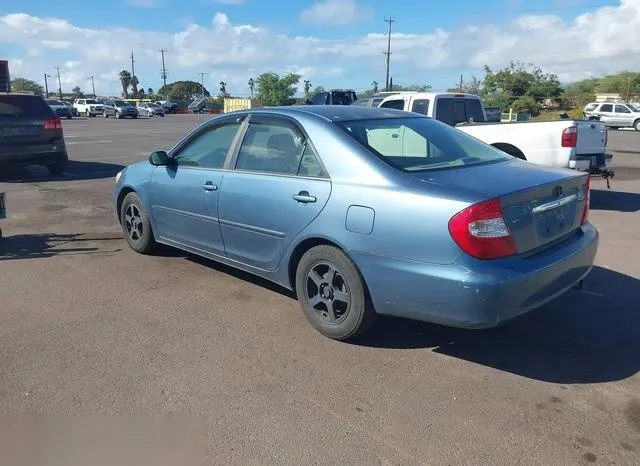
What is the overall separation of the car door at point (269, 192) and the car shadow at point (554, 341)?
995 millimetres

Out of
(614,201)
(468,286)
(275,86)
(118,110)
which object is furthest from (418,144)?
(275,86)

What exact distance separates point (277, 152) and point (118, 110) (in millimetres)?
50355

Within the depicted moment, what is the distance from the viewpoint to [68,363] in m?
3.63

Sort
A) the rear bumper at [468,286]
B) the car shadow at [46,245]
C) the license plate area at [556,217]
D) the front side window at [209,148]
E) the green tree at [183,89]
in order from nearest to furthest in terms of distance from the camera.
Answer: the rear bumper at [468,286], the license plate area at [556,217], the front side window at [209,148], the car shadow at [46,245], the green tree at [183,89]

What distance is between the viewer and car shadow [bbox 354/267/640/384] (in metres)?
3.61

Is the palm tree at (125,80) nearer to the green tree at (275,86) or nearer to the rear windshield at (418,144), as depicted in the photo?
the green tree at (275,86)

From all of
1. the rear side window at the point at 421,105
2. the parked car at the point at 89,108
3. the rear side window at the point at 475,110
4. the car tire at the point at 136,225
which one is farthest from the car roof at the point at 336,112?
the parked car at the point at 89,108

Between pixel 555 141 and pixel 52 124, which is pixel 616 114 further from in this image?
pixel 52 124

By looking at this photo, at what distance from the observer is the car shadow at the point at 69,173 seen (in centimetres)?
1182

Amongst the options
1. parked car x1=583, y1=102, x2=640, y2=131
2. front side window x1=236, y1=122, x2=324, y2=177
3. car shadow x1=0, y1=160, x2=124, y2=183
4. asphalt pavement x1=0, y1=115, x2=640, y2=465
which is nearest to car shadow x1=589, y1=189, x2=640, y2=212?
asphalt pavement x1=0, y1=115, x2=640, y2=465

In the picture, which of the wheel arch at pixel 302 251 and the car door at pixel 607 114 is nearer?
the wheel arch at pixel 302 251

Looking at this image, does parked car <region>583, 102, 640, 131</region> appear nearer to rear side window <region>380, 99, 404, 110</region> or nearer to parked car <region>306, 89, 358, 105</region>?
parked car <region>306, 89, 358, 105</region>

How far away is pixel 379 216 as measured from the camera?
3535mm

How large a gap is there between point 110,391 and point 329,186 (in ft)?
6.15
